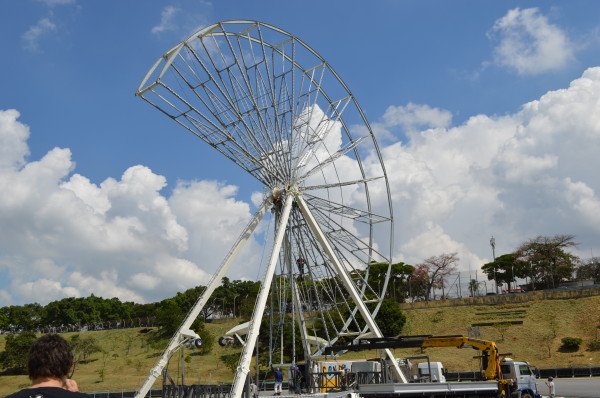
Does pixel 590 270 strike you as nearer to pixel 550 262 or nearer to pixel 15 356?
pixel 550 262

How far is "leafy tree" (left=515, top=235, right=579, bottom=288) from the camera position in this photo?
323ft

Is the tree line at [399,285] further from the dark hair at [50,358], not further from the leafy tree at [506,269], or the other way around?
the dark hair at [50,358]

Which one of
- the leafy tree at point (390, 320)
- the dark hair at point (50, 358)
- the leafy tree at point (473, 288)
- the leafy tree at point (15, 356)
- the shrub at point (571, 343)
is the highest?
the leafy tree at point (473, 288)

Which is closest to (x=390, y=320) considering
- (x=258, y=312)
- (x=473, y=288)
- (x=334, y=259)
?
(x=473, y=288)

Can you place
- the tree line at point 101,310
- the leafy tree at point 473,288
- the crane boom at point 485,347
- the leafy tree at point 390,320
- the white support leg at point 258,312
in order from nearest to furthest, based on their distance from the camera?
the white support leg at point 258,312, the crane boom at point 485,347, the leafy tree at point 390,320, the leafy tree at point 473,288, the tree line at point 101,310

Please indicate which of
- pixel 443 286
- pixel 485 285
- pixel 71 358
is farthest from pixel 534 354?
pixel 71 358

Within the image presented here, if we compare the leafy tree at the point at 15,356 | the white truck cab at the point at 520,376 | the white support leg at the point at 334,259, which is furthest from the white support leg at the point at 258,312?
the leafy tree at the point at 15,356

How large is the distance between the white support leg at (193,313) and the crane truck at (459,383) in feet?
24.1

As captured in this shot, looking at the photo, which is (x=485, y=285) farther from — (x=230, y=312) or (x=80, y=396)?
(x=80, y=396)

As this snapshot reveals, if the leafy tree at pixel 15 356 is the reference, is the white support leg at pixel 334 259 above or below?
above

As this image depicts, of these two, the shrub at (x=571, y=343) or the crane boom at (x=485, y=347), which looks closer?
the crane boom at (x=485, y=347)

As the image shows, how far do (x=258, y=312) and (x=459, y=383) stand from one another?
899cm

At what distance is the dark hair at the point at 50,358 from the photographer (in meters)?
3.98

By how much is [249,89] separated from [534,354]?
163ft
